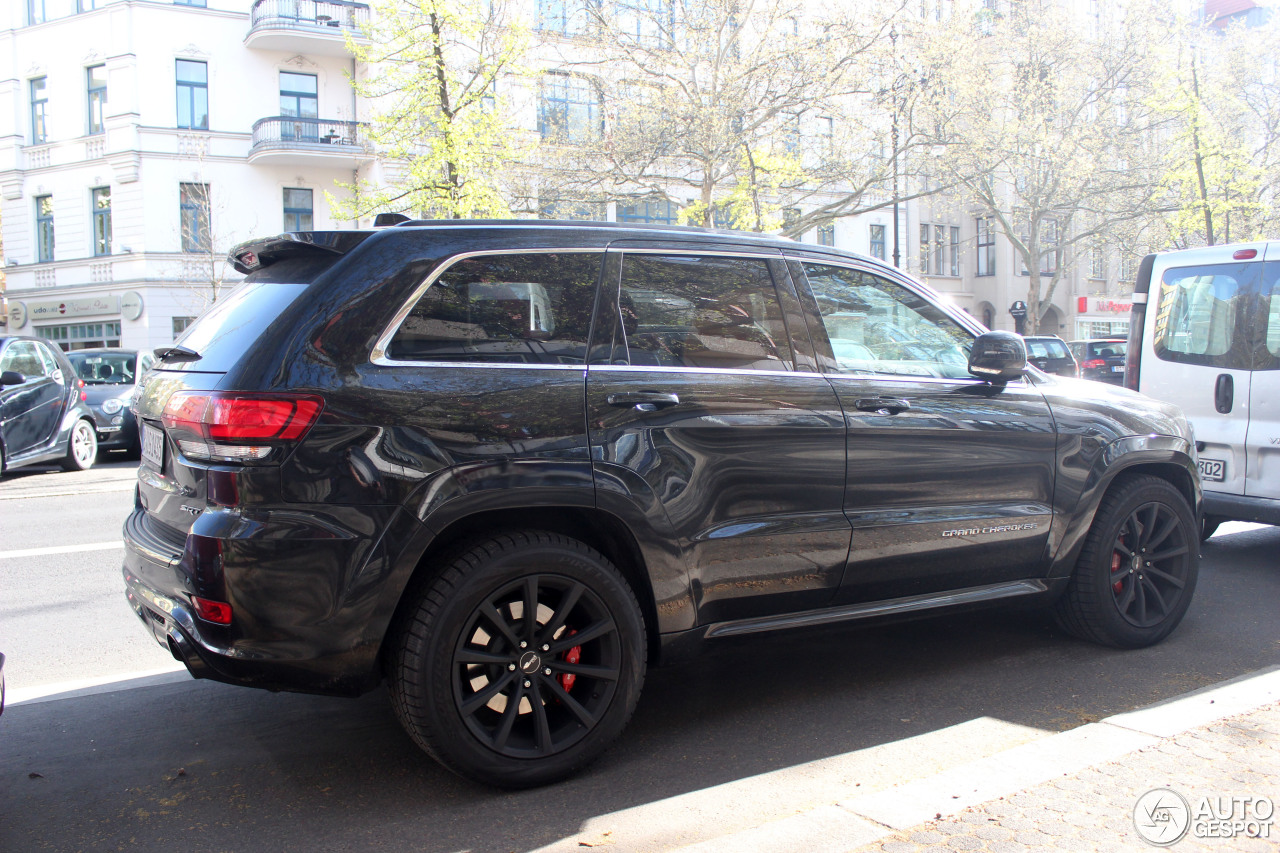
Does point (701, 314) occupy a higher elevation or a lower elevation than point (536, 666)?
higher

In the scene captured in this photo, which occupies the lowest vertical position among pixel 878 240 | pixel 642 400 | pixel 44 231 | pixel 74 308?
pixel 642 400

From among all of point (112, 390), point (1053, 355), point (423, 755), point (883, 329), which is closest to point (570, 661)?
point (423, 755)

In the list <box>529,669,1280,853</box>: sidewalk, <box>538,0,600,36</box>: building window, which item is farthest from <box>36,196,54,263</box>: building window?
<box>529,669,1280,853</box>: sidewalk

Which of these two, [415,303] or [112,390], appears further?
[112,390]

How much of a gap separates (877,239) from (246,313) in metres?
41.8

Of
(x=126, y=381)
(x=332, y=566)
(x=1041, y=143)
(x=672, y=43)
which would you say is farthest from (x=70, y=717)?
(x=1041, y=143)

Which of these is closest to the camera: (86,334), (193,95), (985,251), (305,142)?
(305,142)

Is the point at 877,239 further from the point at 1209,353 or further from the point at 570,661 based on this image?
the point at 570,661

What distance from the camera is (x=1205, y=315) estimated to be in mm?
6602

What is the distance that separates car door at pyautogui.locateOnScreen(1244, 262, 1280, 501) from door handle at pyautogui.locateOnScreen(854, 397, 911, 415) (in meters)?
3.55

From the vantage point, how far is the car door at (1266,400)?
610cm

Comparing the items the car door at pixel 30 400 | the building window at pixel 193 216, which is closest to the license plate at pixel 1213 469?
the car door at pixel 30 400

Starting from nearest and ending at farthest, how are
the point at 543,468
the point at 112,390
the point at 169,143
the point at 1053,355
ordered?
the point at 543,468
the point at 112,390
the point at 1053,355
the point at 169,143

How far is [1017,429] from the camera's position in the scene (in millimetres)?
4234
